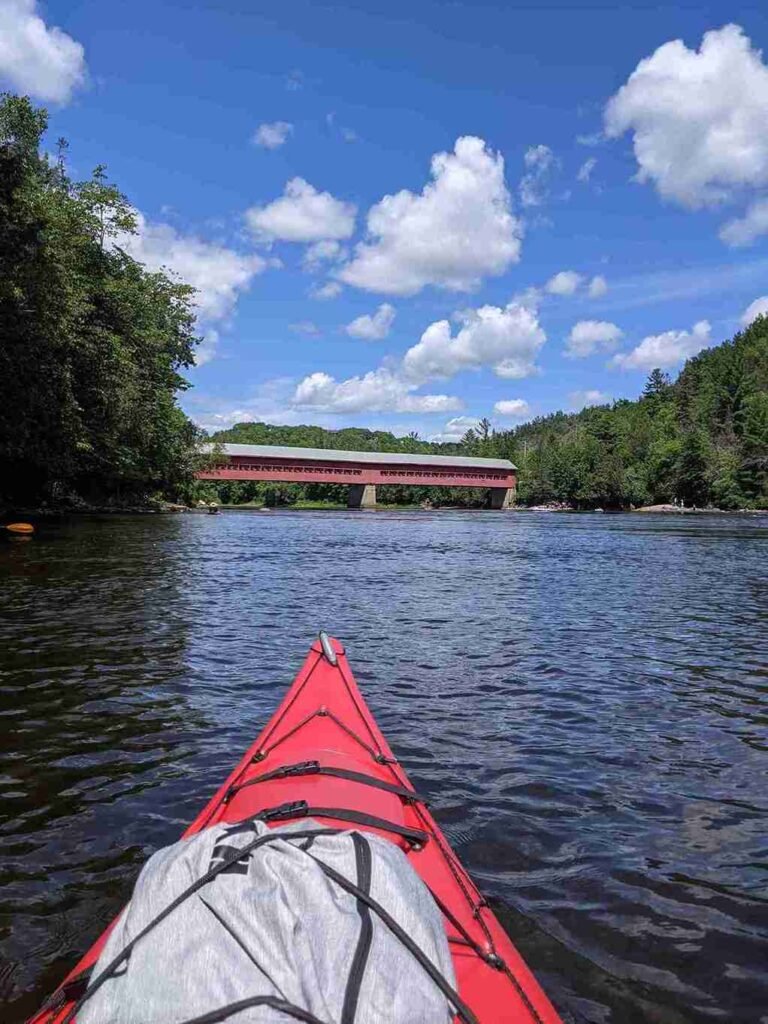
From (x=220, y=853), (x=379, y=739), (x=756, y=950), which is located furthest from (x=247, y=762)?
(x=756, y=950)

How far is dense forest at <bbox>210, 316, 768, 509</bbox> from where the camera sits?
8994 cm

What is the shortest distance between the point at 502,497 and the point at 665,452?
25.1 meters

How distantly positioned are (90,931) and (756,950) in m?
3.33

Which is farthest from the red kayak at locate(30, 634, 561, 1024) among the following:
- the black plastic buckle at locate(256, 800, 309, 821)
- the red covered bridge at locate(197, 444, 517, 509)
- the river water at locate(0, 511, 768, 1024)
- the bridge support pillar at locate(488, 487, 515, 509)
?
the bridge support pillar at locate(488, 487, 515, 509)

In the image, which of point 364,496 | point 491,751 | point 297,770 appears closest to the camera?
point 297,770

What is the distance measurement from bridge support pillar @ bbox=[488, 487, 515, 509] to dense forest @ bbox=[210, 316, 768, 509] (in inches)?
703

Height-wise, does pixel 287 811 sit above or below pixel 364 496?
below

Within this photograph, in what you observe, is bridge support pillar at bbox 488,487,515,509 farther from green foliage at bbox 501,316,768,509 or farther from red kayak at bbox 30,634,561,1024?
red kayak at bbox 30,634,561,1024

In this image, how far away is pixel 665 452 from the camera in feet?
334

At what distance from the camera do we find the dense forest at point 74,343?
20906 millimetres

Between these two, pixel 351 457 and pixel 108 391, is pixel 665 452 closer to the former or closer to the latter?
pixel 351 457

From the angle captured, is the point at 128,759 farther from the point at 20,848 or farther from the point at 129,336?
the point at 129,336

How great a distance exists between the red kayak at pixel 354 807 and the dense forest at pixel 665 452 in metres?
87.6

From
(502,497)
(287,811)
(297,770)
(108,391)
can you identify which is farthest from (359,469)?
(287,811)
